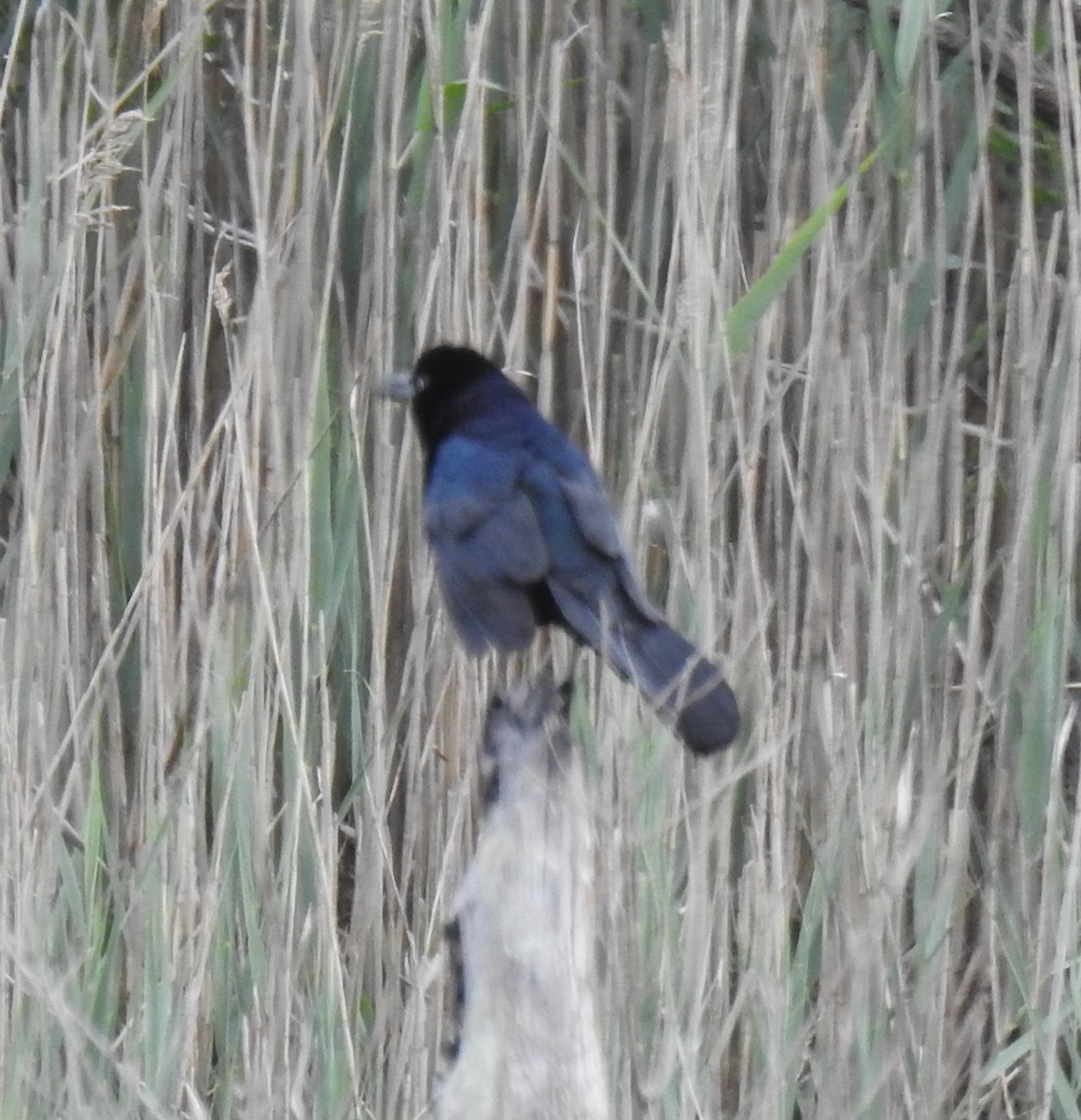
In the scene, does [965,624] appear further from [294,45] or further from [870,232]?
[294,45]

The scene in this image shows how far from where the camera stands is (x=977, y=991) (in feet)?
6.37

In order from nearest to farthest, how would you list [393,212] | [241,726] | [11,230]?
[241,726] < [393,212] < [11,230]

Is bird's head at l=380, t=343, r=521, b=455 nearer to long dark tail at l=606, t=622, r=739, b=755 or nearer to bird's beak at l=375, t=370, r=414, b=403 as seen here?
bird's beak at l=375, t=370, r=414, b=403

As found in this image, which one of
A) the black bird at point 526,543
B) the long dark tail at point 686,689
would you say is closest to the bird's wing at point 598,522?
the black bird at point 526,543

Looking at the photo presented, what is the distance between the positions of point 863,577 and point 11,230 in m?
0.95

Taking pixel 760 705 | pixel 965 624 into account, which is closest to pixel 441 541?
pixel 760 705

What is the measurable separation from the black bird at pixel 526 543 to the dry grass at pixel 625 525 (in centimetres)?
5

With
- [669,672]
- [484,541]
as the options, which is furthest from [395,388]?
[669,672]

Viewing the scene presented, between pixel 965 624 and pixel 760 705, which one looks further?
pixel 965 624

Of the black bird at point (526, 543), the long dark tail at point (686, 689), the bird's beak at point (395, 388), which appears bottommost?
the long dark tail at point (686, 689)

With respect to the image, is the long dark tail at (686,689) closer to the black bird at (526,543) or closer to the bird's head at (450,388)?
the black bird at (526,543)

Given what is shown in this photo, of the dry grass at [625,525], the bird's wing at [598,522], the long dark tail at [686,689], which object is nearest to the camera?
the long dark tail at [686,689]

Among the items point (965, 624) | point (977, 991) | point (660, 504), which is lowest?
point (977, 991)

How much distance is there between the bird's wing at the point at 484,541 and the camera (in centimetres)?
178
